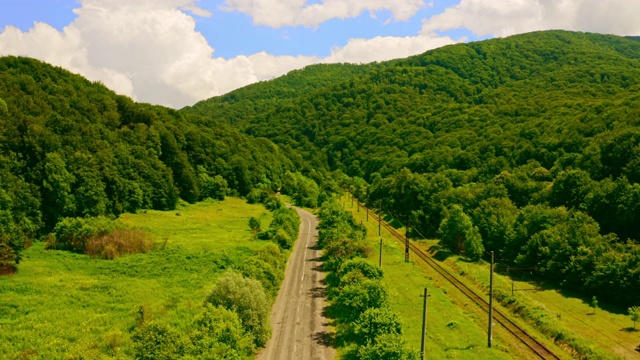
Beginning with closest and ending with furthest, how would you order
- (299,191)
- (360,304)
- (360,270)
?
(360,304) → (360,270) → (299,191)

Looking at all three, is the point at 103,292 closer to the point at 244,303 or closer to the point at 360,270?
the point at 244,303

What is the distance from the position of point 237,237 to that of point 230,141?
84.5 meters

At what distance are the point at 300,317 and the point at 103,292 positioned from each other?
24522mm

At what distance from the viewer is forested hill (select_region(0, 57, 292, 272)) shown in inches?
2931

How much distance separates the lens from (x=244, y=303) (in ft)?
134

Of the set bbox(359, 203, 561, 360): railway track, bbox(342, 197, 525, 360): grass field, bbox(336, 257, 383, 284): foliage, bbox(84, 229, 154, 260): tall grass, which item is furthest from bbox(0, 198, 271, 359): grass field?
bbox(359, 203, 561, 360): railway track

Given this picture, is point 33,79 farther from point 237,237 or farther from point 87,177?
point 237,237

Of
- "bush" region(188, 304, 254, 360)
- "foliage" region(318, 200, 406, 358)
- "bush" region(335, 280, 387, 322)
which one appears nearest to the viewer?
"bush" region(188, 304, 254, 360)

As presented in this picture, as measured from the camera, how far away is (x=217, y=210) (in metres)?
114

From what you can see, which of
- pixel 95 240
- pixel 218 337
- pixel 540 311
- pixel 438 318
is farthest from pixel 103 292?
pixel 540 311

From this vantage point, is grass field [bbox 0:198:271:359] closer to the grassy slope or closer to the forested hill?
the forested hill

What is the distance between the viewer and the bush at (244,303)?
134 ft

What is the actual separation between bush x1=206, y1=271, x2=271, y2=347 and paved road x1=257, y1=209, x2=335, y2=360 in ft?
6.85

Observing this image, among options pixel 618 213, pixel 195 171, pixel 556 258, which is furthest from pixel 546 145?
pixel 195 171
